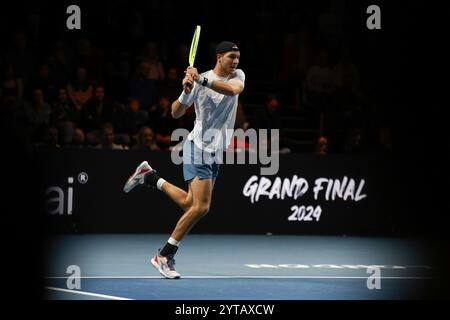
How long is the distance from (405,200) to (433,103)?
2.28 meters

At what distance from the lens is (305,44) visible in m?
19.5

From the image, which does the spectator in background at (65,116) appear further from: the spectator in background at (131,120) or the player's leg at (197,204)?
the player's leg at (197,204)

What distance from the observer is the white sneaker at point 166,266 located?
946cm

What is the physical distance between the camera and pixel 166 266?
9.55 metres

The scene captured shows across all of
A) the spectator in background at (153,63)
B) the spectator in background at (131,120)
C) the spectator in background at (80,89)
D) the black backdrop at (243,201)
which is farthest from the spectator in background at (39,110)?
the spectator in background at (153,63)

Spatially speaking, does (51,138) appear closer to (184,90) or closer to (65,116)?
(65,116)

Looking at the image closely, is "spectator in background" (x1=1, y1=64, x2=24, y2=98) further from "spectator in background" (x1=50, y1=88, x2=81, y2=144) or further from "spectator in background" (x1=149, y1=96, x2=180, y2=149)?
"spectator in background" (x1=149, y1=96, x2=180, y2=149)

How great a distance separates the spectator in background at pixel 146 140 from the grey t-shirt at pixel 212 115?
18.2ft

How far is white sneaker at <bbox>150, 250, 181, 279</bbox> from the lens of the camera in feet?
31.0

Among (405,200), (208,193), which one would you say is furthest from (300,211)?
(208,193)

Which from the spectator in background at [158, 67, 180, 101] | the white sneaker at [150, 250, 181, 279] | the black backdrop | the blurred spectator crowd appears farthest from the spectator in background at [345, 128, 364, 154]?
the white sneaker at [150, 250, 181, 279]

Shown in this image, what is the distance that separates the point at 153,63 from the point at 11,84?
3.01 metres

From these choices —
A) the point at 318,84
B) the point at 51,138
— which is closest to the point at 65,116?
the point at 51,138

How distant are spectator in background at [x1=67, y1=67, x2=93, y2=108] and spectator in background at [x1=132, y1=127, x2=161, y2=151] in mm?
1597
